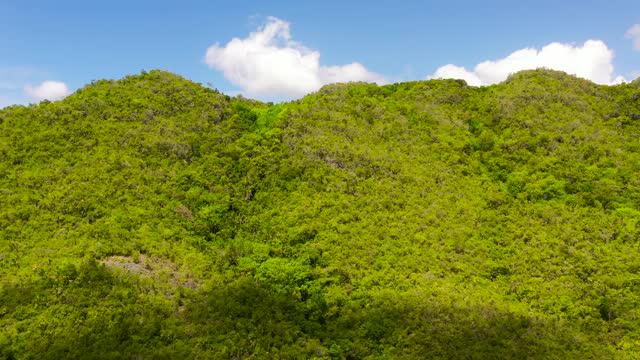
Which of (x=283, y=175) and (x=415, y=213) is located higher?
(x=283, y=175)

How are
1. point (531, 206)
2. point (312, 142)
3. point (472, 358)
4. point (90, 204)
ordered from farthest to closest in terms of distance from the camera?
1. point (312, 142)
2. point (531, 206)
3. point (90, 204)
4. point (472, 358)

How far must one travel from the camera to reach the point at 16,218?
89.8ft

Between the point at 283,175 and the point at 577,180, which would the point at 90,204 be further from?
the point at 577,180

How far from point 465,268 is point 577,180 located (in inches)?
568

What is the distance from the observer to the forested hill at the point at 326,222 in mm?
20984

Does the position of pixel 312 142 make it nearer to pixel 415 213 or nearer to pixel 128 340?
pixel 415 213

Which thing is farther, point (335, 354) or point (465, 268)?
point (465, 268)

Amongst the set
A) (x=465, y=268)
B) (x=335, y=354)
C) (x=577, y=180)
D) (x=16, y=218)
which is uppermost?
(x=577, y=180)

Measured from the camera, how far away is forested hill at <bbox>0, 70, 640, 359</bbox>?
2098 cm

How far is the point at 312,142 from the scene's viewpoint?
36.8 meters

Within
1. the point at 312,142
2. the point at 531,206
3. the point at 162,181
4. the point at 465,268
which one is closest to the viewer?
the point at 465,268

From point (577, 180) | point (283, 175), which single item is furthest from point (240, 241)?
point (577, 180)

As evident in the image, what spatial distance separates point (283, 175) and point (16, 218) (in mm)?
20066

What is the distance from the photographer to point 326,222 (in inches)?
1161
